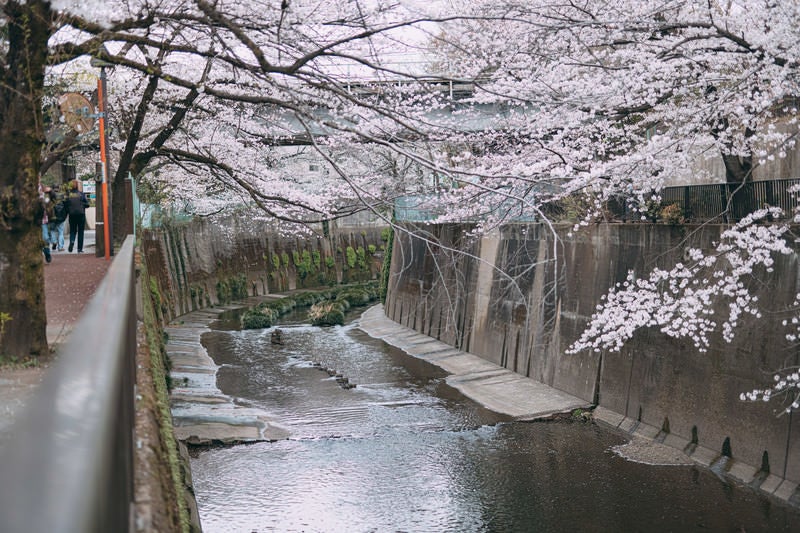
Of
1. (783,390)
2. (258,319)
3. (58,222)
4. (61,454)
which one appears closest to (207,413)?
(58,222)

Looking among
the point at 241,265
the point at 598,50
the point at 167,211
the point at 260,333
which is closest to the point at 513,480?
the point at 598,50

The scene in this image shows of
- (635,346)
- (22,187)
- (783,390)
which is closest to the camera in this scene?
(22,187)

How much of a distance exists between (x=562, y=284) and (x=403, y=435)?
5644 mm

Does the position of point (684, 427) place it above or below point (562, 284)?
below

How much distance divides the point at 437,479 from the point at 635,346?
4980mm

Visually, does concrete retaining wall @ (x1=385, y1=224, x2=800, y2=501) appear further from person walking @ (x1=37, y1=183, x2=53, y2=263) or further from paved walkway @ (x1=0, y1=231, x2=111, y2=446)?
person walking @ (x1=37, y1=183, x2=53, y2=263)

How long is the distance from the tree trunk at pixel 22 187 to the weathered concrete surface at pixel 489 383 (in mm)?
10419

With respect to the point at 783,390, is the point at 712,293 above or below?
above

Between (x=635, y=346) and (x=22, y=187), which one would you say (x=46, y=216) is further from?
(x=635, y=346)

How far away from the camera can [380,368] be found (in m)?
21.5

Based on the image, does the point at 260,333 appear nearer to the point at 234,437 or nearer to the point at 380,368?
the point at 380,368

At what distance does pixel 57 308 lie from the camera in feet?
35.4

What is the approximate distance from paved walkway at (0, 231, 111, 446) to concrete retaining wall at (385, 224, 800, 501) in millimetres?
3328

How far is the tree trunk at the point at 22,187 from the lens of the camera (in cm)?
802
